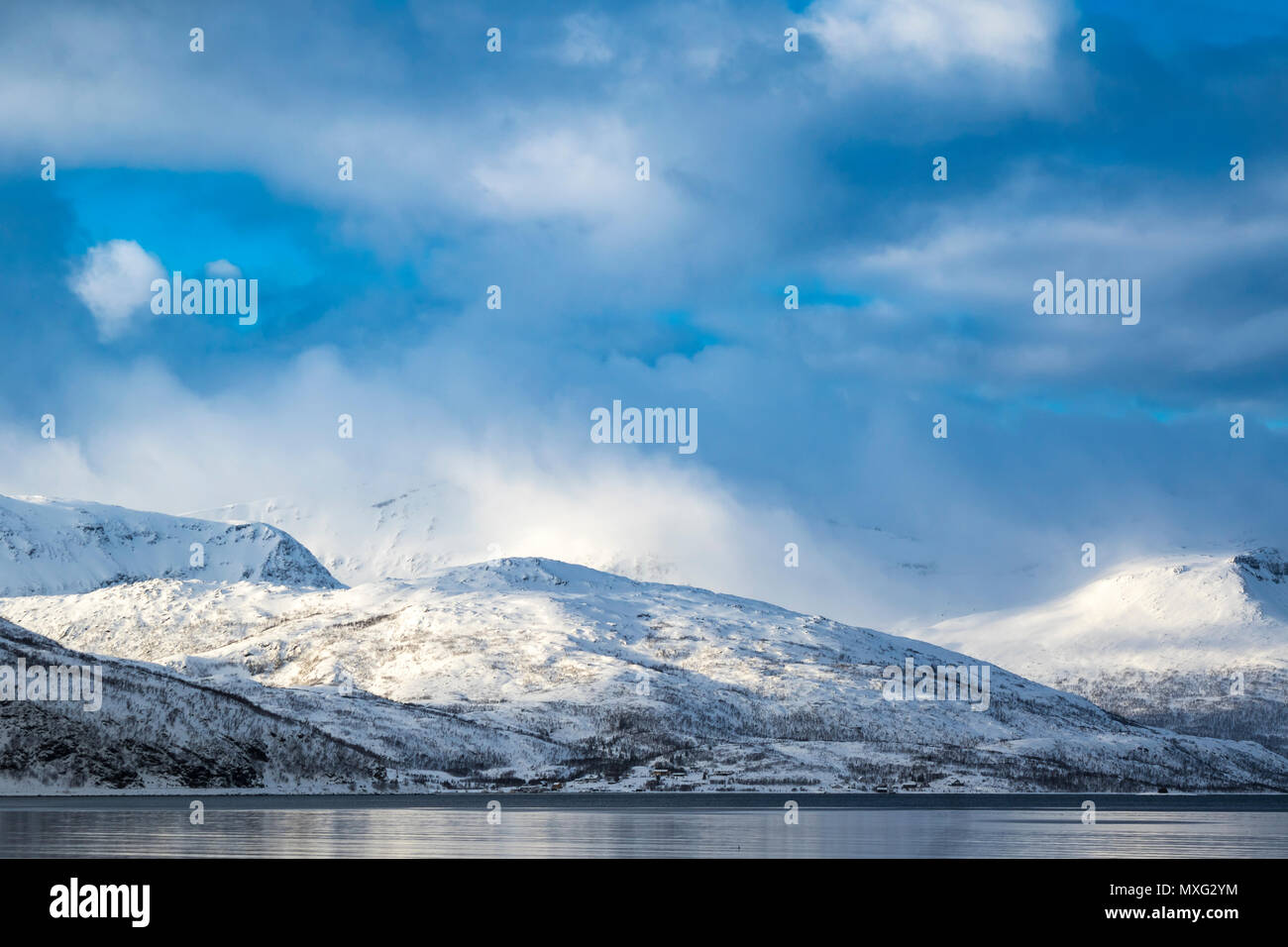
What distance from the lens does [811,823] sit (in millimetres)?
164375

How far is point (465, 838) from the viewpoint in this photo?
117062mm

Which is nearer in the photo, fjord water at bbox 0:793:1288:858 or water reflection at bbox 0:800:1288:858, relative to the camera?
fjord water at bbox 0:793:1288:858

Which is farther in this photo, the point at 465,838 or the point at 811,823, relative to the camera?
the point at 811,823

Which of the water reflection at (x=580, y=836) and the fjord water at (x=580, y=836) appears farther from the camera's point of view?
the water reflection at (x=580, y=836)
